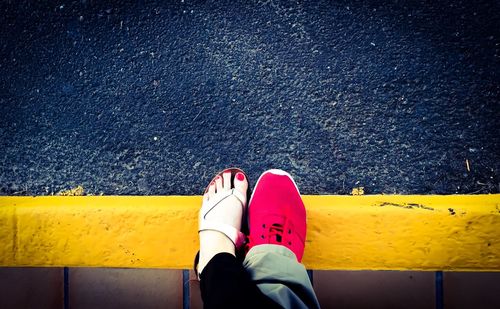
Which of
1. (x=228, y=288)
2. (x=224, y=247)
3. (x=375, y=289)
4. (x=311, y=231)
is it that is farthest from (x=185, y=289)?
(x=375, y=289)

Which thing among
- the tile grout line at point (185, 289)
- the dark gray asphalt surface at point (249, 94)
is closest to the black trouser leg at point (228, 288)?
the tile grout line at point (185, 289)

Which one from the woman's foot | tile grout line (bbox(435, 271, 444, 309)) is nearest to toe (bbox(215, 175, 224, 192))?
the woman's foot

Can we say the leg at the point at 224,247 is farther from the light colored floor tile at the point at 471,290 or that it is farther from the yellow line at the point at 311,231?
the light colored floor tile at the point at 471,290

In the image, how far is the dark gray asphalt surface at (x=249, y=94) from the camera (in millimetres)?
992

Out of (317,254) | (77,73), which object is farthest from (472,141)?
(77,73)

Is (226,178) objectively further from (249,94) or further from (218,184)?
(249,94)

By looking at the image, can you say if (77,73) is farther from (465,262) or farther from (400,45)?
(465,262)

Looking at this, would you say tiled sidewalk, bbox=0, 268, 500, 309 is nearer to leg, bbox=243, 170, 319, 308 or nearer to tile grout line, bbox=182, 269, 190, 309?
tile grout line, bbox=182, 269, 190, 309

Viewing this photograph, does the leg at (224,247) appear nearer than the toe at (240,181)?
Yes

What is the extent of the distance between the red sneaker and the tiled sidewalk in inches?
5.1

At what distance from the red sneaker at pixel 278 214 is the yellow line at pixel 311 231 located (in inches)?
1.4

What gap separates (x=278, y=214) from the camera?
1050 millimetres

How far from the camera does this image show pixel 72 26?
108 cm

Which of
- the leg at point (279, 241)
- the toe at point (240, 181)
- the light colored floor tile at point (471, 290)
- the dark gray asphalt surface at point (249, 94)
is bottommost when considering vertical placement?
the light colored floor tile at point (471, 290)
